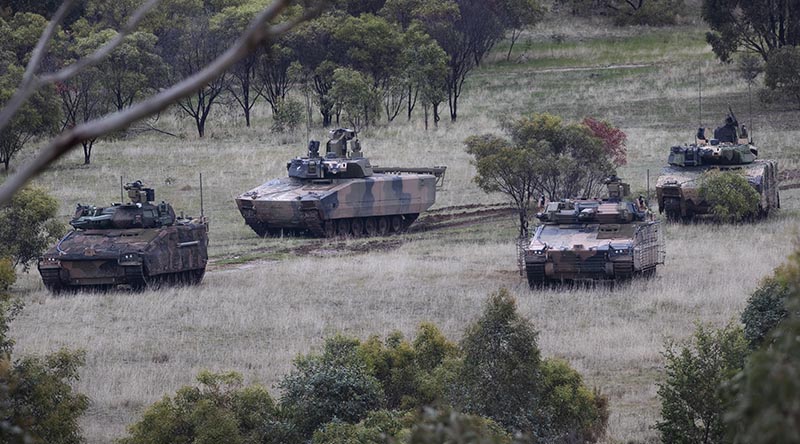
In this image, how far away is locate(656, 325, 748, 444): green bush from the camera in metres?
12.2

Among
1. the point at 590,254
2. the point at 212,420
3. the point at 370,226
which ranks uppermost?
the point at 590,254

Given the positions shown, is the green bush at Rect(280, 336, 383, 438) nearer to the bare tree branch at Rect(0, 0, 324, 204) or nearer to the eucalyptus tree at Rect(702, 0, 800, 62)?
the bare tree branch at Rect(0, 0, 324, 204)

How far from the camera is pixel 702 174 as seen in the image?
30938 mm

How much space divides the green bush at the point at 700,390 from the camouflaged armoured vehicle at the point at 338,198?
1801 centimetres

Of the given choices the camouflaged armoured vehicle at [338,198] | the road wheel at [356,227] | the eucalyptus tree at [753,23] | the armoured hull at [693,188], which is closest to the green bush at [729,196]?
the armoured hull at [693,188]

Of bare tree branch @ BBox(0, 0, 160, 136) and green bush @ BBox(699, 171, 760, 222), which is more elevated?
bare tree branch @ BBox(0, 0, 160, 136)

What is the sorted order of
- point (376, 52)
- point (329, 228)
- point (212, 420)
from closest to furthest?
point (212, 420) → point (329, 228) → point (376, 52)

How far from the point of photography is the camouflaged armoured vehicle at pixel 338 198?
30406 mm

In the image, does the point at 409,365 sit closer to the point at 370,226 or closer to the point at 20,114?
the point at 370,226

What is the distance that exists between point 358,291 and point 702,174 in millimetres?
11461

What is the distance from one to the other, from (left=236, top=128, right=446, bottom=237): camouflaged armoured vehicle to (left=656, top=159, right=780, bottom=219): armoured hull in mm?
5739

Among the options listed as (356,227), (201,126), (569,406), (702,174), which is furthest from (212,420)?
(201,126)

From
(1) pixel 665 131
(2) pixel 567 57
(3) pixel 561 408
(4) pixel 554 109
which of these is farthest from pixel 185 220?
(2) pixel 567 57

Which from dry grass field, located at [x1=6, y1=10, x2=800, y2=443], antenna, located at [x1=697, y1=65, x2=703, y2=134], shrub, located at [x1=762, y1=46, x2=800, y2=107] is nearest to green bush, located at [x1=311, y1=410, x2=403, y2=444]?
dry grass field, located at [x1=6, y1=10, x2=800, y2=443]
